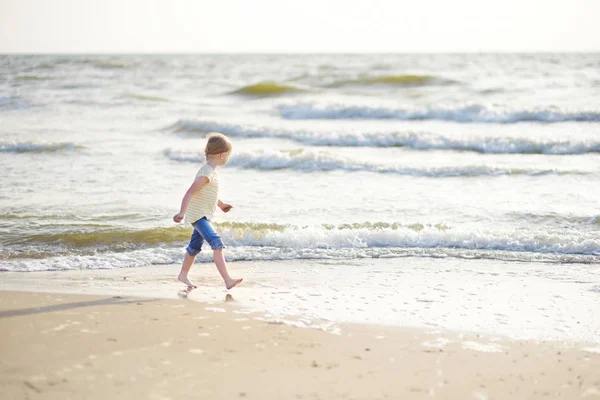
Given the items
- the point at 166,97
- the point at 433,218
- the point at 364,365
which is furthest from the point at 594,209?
the point at 166,97

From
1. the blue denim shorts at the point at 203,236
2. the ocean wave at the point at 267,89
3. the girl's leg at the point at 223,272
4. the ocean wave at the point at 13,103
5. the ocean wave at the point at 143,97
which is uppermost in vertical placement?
the ocean wave at the point at 267,89

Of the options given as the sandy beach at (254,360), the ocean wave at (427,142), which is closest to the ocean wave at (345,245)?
the sandy beach at (254,360)

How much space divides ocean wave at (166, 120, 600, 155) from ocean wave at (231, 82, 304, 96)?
1039cm

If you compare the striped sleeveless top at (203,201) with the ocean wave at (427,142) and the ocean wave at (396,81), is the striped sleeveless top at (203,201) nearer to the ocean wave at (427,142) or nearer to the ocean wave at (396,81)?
the ocean wave at (427,142)

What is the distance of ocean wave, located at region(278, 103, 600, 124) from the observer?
19.1m

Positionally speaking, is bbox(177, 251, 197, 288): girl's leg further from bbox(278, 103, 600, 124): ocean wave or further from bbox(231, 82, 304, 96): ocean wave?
bbox(231, 82, 304, 96): ocean wave

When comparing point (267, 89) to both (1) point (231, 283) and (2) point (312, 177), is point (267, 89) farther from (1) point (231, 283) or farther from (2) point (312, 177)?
(1) point (231, 283)

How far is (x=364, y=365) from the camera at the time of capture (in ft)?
12.9

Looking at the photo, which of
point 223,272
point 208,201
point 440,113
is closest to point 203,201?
point 208,201

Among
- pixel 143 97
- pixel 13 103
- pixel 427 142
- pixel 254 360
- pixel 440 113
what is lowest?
pixel 254 360

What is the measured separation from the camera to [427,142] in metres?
15.0

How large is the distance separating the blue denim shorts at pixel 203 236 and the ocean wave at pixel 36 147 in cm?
866

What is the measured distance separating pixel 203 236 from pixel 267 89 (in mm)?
22825

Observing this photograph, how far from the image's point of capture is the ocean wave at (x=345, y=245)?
6.79m
